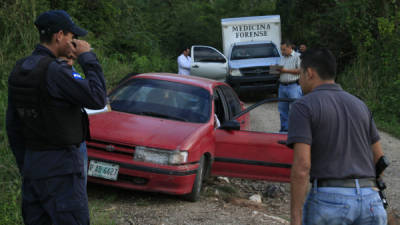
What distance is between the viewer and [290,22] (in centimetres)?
2284

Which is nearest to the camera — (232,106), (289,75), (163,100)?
(163,100)

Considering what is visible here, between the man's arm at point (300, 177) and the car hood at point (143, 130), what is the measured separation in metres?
2.83

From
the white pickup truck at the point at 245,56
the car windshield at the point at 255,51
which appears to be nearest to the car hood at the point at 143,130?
the white pickup truck at the point at 245,56

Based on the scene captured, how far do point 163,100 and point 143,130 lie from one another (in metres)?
0.93

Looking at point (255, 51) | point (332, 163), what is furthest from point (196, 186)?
point (255, 51)

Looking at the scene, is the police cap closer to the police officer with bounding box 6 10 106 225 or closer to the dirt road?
the police officer with bounding box 6 10 106 225

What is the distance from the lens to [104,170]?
5469 mm

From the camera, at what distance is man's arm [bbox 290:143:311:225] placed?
8.87 feet

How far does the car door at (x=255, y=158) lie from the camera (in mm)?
6203

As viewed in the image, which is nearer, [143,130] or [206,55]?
[143,130]

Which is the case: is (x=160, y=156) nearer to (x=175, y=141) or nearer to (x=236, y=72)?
(x=175, y=141)

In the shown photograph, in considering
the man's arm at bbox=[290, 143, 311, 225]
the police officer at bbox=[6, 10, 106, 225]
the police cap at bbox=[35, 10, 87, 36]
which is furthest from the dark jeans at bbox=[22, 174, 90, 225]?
the man's arm at bbox=[290, 143, 311, 225]

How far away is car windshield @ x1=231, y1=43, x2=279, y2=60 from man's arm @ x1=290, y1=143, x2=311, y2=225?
1489 centimetres

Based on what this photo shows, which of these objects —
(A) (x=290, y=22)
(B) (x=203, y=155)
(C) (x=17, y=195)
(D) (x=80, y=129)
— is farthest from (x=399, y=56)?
(D) (x=80, y=129)
